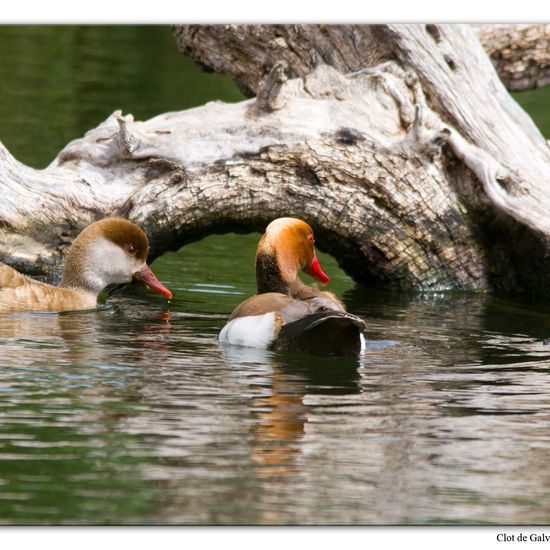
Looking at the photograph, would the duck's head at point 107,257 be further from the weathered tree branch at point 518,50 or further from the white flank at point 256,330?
the weathered tree branch at point 518,50

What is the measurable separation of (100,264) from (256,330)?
7.38ft

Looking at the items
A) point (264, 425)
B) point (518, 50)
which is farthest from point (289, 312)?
point (518, 50)

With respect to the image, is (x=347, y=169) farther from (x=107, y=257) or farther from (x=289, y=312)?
(x=289, y=312)

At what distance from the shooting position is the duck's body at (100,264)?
9.47 m

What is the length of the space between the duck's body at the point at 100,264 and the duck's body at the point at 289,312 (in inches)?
50.2

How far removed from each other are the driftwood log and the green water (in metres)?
0.48

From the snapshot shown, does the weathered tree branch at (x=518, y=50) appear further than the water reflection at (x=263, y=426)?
Yes

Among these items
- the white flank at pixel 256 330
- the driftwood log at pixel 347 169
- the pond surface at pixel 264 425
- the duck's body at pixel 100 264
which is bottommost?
the pond surface at pixel 264 425

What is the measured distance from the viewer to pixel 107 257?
9648 millimetres

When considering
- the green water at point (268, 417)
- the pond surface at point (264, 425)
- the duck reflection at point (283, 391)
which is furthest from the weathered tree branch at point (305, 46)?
the duck reflection at point (283, 391)

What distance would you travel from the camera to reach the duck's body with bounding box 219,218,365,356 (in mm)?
7367
